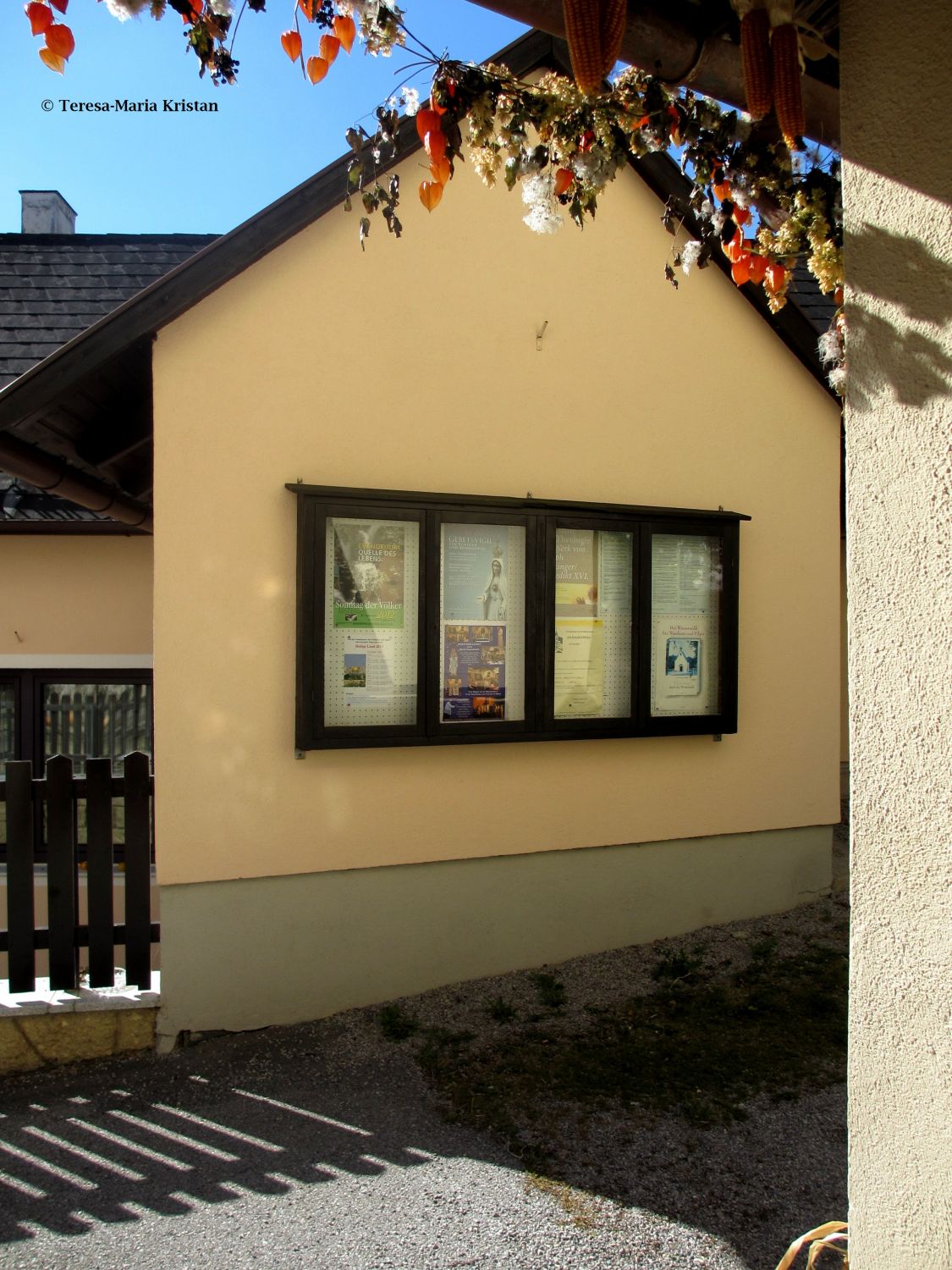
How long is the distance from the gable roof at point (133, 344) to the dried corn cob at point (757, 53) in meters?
2.01

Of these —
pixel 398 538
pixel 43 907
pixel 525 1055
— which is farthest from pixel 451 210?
pixel 43 907

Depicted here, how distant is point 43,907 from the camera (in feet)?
23.6

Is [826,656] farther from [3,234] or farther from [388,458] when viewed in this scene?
[3,234]

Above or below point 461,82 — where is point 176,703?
below

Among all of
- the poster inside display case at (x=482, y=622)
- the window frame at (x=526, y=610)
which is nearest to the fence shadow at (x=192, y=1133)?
the window frame at (x=526, y=610)

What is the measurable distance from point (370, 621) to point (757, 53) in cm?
348

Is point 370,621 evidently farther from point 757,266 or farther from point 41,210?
point 41,210

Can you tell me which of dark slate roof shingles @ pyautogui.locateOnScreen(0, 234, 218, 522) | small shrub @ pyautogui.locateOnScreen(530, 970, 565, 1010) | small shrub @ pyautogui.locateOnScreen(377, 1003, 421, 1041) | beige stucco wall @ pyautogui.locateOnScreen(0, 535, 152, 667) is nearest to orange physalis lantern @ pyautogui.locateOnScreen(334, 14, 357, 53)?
small shrub @ pyautogui.locateOnScreen(377, 1003, 421, 1041)

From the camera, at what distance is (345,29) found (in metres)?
2.51

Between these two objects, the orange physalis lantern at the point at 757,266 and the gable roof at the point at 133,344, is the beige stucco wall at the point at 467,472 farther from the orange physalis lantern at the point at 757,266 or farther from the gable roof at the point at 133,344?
the orange physalis lantern at the point at 757,266

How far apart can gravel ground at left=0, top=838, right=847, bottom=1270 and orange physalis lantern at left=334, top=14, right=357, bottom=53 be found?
369 centimetres

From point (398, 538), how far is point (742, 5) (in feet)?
11.0

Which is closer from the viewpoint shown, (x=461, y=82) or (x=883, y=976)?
(x=883, y=976)

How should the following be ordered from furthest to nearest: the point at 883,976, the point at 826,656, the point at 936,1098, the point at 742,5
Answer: the point at 826,656
the point at 742,5
the point at 883,976
the point at 936,1098
